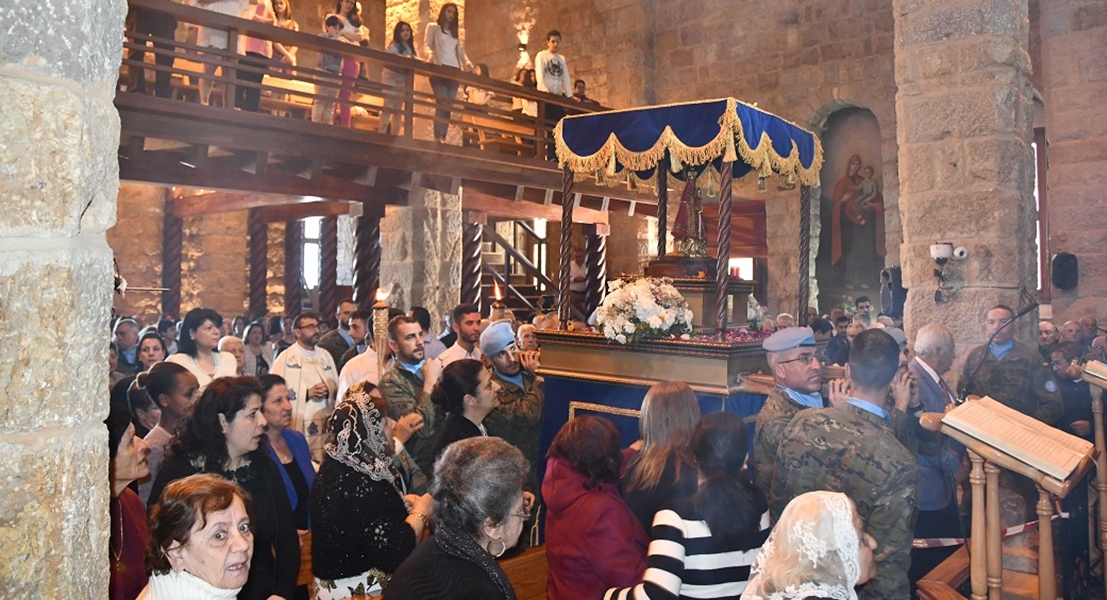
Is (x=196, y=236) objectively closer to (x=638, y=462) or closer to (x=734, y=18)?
(x=734, y=18)

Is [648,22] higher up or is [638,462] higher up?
[648,22]

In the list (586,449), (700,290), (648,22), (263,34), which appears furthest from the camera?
(648,22)

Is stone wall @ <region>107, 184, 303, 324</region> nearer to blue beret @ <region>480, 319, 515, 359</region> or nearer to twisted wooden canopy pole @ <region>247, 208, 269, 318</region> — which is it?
twisted wooden canopy pole @ <region>247, 208, 269, 318</region>

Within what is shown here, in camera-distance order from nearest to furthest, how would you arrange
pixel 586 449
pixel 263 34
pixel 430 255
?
pixel 586 449 < pixel 263 34 < pixel 430 255

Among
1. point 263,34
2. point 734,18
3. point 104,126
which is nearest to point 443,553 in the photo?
point 104,126

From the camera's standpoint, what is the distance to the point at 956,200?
6449mm

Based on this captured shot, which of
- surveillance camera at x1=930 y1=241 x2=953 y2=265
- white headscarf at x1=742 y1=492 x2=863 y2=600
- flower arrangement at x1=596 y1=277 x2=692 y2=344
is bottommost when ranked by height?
white headscarf at x1=742 y1=492 x2=863 y2=600

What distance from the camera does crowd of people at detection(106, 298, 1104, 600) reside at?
2.27 meters

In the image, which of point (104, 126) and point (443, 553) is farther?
point (443, 553)

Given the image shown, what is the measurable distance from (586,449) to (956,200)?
463 centimetres

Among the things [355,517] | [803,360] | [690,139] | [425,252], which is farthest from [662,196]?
[355,517]

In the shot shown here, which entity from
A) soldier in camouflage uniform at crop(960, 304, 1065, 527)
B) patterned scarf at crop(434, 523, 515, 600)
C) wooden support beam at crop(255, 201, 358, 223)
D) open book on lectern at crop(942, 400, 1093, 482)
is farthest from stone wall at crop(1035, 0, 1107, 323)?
patterned scarf at crop(434, 523, 515, 600)

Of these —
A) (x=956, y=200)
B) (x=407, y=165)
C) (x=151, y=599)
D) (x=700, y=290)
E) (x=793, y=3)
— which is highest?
(x=793, y=3)

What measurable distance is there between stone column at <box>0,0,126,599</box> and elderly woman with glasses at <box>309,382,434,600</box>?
49.9 inches
